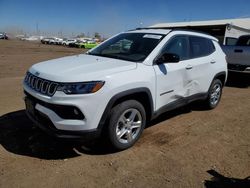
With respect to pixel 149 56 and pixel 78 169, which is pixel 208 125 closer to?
pixel 149 56

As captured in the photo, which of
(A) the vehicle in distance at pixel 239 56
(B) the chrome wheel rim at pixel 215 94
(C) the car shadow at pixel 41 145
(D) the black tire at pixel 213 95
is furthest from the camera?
(A) the vehicle in distance at pixel 239 56

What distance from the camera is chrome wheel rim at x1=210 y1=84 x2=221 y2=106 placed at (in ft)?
21.6

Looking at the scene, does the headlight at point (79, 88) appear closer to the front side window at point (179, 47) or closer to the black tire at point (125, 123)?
the black tire at point (125, 123)

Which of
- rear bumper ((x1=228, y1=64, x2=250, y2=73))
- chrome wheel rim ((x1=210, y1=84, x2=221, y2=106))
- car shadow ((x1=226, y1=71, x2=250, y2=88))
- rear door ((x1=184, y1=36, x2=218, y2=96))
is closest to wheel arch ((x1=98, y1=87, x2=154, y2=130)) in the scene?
rear door ((x1=184, y1=36, x2=218, y2=96))

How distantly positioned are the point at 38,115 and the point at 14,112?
216 cm

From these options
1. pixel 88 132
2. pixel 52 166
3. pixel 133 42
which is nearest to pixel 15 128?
pixel 52 166

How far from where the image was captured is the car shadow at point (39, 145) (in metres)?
4.24

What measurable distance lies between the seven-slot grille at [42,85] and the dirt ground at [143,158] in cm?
92

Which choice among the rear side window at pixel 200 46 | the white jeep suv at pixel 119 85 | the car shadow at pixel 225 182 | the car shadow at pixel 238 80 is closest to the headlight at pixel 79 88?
the white jeep suv at pixel 119 85

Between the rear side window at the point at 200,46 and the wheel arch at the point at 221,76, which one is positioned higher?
the rear side window at the point at 200,46

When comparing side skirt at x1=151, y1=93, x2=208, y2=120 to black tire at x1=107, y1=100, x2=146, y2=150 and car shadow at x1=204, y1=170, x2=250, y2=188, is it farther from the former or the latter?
car shadow at x1=204, y1=170, x2=250, y2=188

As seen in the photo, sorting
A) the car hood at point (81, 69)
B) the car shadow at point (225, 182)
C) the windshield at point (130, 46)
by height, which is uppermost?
the windshield at point (130, 46)

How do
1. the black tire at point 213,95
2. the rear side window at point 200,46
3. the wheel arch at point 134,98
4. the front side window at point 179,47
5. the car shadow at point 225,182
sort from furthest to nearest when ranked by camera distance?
the black tire at point 213,95, the rear side window at point 200,46, the front side window at point 179,47, the wheel arch at point 134,98, the car shadow at point 225,182

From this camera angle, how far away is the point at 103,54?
5.21 m
